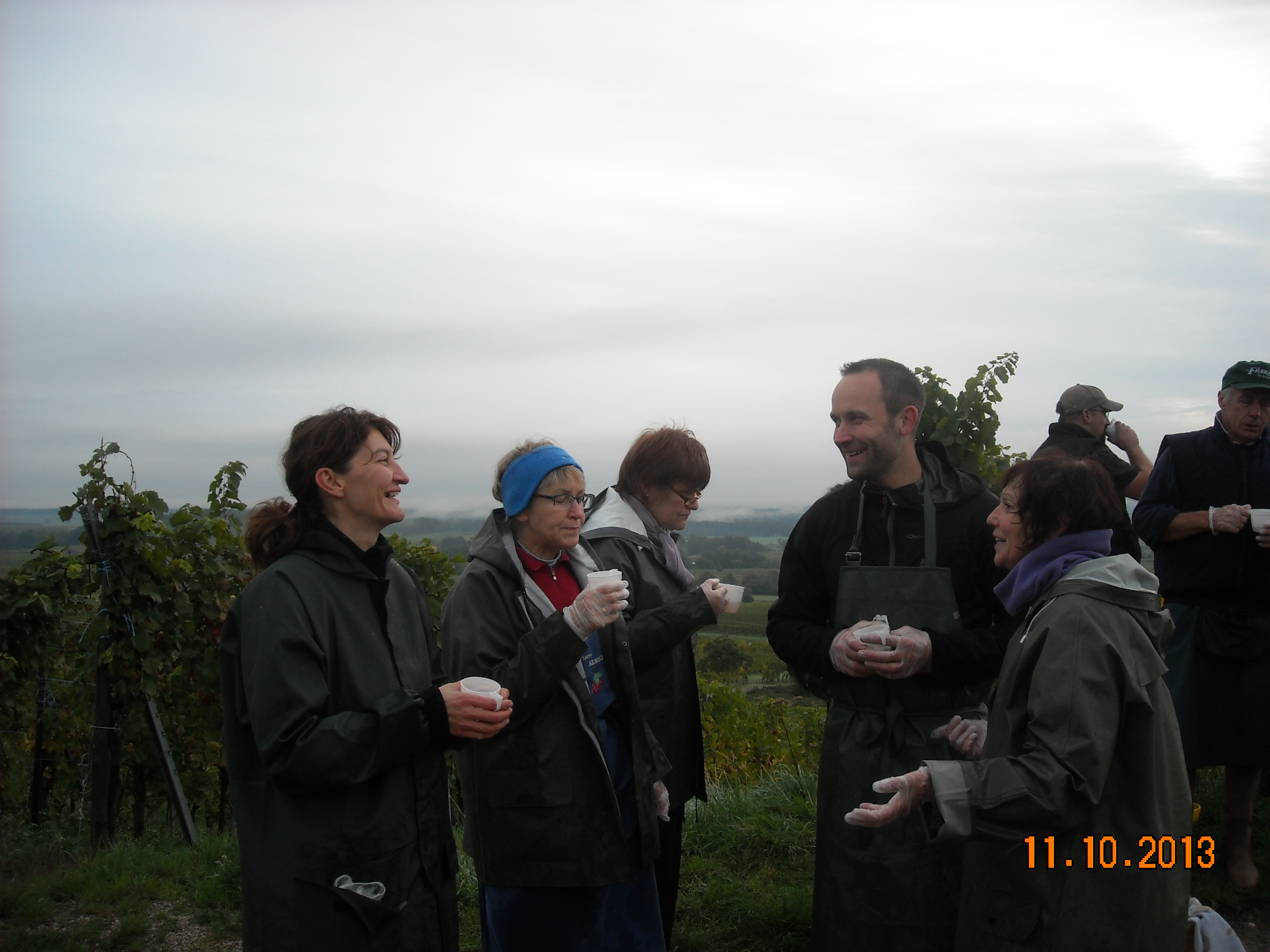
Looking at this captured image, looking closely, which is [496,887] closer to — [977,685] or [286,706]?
[286,706]

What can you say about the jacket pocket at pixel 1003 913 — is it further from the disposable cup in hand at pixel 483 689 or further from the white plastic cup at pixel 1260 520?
the white plastic cup at pixel 1260 520

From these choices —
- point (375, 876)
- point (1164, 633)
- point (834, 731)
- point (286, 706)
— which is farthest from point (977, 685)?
point (286, 706)

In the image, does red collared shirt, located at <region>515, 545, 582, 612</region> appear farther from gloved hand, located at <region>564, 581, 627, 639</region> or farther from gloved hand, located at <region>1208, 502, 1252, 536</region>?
gloved hand, located at <region>1208, 502, 1252, 536</region>

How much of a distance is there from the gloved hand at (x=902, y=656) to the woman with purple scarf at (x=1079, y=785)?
0.42 meters

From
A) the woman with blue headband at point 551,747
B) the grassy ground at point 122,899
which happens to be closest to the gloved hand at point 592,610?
the woman with blue headband at point 551,747

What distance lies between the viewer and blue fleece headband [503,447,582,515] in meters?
2.78

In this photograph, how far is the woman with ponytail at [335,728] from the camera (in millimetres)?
2107

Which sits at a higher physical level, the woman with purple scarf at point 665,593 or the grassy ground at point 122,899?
the woman with purple scarf at point 665,593

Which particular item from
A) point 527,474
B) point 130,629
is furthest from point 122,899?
point 527,474

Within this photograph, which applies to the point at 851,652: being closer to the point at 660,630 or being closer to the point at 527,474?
the point at 660,630

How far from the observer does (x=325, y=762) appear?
206 cm

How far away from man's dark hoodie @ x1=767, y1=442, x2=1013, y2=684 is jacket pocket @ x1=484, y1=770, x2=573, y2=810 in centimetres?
90

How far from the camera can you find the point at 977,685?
9.56 ft

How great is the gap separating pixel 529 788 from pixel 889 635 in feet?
3.77
